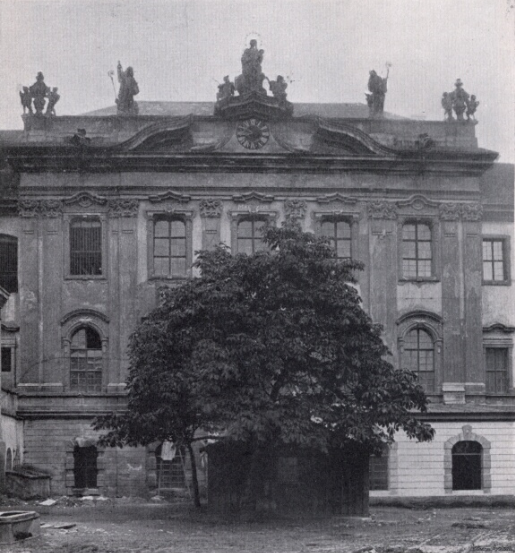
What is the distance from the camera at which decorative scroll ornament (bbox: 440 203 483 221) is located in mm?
37938

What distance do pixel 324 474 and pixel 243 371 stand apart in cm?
442

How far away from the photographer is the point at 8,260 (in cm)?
3753

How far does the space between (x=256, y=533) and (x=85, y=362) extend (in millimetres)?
13988

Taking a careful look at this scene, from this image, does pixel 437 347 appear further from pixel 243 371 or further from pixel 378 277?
pixel 243 371

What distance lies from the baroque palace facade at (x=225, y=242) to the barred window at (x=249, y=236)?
5cm

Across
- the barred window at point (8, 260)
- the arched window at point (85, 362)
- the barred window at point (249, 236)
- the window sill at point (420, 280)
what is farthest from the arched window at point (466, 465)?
the barred window at point (8, 260)

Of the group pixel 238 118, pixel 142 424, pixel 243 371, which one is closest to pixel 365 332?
pixel 243 371

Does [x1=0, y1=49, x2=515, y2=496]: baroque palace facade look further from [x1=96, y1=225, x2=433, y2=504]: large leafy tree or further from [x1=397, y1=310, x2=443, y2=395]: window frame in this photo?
[x1=96, y1=225, x2=433, y2=504]: large leafy tree

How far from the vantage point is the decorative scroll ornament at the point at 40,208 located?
3678cm

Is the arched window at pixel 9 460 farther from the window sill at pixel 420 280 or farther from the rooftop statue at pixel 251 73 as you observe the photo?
the rooftop statue at pixel 251 73

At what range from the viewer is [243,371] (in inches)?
1036

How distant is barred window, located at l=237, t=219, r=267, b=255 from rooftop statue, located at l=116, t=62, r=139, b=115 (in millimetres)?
5568

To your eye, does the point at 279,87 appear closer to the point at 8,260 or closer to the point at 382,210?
the point at 382,210

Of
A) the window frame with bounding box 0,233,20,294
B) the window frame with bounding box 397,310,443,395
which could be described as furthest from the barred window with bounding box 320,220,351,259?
the window frame with bounding box 0,233,20,294
